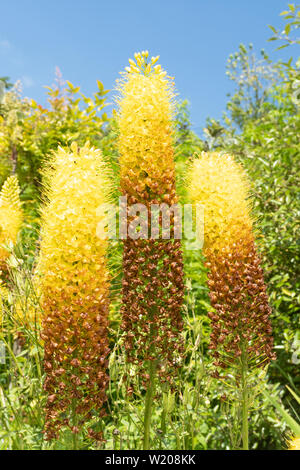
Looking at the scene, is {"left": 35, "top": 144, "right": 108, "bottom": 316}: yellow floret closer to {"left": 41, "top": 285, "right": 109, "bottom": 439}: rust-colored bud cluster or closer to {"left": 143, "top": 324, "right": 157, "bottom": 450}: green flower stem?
{"left": 41, "top": 285, "right": 109, "bottom": 439}: rust-colored bud cluster

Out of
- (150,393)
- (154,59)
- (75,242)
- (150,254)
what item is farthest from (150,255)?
(154,59)

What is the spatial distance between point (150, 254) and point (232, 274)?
Result: 0.46 m

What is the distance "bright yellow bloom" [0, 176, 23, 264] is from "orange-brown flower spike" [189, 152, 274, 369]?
1615mm

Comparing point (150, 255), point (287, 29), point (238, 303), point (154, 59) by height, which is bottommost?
point (238, 303)

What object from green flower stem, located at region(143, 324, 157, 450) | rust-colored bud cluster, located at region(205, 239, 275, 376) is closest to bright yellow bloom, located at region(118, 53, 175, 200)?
rust-colored bud cluster, located at region(205, 239, 275, 376)

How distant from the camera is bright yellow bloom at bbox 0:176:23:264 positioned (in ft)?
10.9

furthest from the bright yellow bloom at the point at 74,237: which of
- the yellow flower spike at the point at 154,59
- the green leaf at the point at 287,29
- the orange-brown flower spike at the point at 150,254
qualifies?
the green leaf at the point at 287,29

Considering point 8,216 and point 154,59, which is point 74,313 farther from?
point 8,216

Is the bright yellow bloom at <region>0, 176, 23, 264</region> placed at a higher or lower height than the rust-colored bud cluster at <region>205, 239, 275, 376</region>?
higher

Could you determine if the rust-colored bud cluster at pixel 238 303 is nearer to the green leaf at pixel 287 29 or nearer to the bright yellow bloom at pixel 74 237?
the bright yellow bloom at pixel 74 237

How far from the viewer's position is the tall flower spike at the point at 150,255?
2.14 m

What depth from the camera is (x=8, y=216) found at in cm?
341
